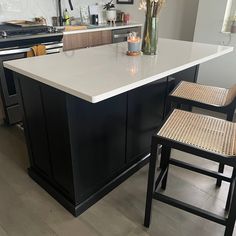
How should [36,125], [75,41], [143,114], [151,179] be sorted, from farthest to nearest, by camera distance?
[75,41] → [143,114] → [36,125] → [151,179]

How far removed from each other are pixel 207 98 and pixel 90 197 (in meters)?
1.13

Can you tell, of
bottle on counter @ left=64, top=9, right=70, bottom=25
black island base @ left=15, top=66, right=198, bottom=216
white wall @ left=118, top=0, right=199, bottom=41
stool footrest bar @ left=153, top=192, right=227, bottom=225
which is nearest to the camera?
stool footrest bar @ left=153, top=192, right=227, bottom=225

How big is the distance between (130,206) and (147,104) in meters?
0.79

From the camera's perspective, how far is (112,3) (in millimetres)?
4309

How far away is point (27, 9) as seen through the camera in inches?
130

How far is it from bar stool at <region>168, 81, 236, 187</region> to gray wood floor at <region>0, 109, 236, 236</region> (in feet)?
0.89

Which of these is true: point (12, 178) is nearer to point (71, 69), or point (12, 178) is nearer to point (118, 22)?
point (71, 69)

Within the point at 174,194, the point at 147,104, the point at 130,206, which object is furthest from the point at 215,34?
the point at 130,206

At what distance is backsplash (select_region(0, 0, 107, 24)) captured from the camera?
310 centimetres

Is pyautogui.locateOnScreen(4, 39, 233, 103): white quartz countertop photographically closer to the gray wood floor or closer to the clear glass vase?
the clear glass vase

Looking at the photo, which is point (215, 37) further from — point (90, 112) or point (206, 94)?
point (90, 112)

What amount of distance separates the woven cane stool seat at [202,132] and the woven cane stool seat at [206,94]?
0.84 feet

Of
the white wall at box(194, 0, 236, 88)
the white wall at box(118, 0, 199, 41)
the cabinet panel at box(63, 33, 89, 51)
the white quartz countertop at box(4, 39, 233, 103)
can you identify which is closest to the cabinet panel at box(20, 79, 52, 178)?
the white quartz countertop at box(4, 39, 233, 103)

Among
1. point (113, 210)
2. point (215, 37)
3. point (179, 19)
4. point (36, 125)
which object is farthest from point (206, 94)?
point (179, 19)
